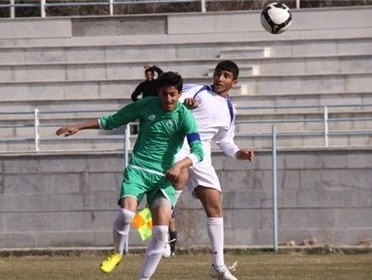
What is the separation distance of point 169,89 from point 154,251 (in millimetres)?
1389

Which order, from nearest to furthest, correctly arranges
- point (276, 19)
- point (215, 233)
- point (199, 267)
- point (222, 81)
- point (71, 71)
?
point (215, 233), point (222, 81), point (199, 267), point (276, 19), point (71, 71)

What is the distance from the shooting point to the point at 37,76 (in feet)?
82.9

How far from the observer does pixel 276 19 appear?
17516 millimetres

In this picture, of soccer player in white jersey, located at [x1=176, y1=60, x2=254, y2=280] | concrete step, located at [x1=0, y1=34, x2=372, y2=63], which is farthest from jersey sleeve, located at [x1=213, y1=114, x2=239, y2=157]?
concrete step, located at [x1=0, y1=34, x2=372, y2=63]

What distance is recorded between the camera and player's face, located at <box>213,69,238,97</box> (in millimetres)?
13625

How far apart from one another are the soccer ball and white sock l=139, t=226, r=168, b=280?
607 centimetres

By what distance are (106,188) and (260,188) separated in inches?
89.9

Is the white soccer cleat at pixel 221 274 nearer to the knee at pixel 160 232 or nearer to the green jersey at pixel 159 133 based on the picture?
the knee at pixel 160 232

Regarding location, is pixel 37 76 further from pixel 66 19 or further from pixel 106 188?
pixel 106 188

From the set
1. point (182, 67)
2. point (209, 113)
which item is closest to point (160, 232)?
point (209, 113)

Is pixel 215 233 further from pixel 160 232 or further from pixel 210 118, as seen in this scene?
pixel 160 232

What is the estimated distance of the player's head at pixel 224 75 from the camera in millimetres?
13586

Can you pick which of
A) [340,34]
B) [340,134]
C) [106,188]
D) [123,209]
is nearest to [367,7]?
[340,34]

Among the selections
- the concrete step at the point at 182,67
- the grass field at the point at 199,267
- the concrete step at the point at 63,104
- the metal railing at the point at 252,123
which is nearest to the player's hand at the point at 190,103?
the grass field at the point at 199,267
